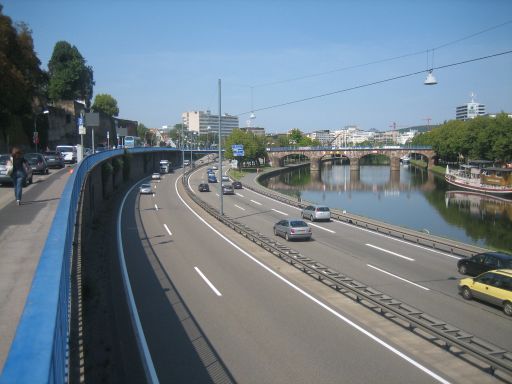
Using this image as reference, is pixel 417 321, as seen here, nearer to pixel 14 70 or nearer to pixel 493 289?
pixel 493 289

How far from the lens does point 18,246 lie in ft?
37.9

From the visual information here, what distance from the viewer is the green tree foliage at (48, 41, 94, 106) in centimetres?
8931

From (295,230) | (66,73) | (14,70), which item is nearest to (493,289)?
(295,230)

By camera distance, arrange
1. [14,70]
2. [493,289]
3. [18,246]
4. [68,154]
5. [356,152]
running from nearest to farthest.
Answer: [18,246] → [493,289] → [14,70] → [68,154] → [356,152]

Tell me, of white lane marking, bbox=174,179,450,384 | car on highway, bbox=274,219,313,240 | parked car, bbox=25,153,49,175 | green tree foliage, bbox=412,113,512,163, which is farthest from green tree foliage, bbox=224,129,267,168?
white lane marking, bbox=174,179,450,384

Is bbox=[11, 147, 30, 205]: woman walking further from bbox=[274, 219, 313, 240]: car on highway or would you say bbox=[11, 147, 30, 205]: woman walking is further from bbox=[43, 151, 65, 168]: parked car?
bbox=[43, 151, 65, 168]: parked car

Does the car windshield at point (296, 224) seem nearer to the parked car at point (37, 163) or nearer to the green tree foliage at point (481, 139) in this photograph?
the parked car at point (37, 163)

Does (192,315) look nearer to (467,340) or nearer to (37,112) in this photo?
(467,340)

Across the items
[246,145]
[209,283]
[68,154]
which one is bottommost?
[209,283]

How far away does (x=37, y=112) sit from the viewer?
56219 mm

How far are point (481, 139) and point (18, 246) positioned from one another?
96146mm

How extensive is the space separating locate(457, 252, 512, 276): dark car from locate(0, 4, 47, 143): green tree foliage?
3318 centimetres

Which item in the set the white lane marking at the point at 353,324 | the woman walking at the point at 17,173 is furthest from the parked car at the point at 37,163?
the white lane marking at the point at 353,324

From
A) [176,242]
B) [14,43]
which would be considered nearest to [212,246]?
[176,242]
